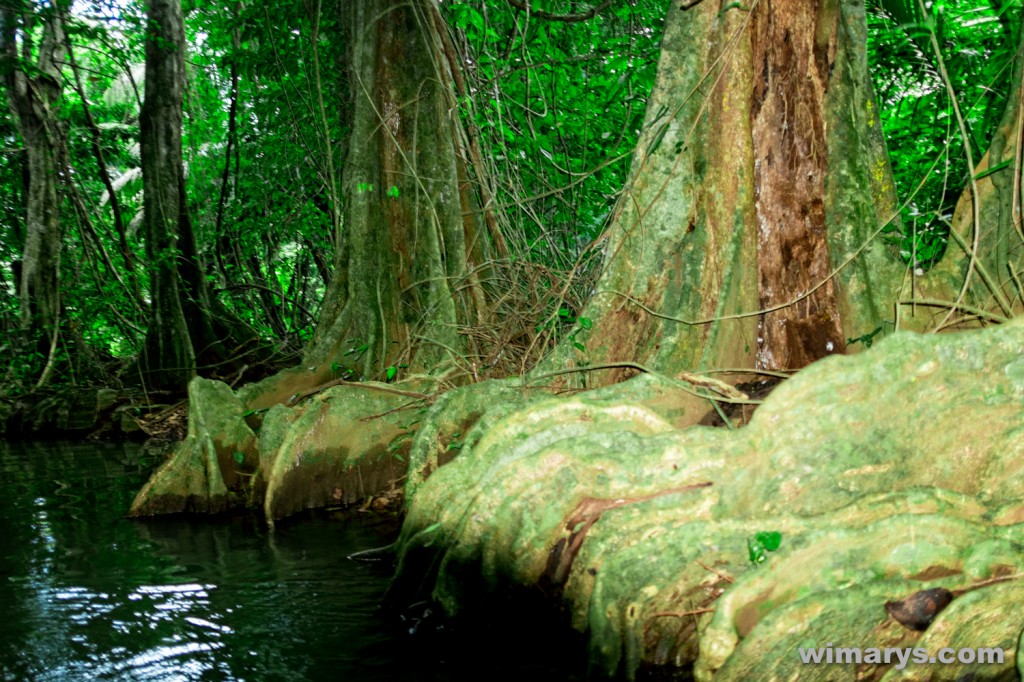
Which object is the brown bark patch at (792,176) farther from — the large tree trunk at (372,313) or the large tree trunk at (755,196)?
the large tree trunk at (372,313)

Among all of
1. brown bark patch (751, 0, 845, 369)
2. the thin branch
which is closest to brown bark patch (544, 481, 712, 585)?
brown bark patch (751, 0, 845, 369)

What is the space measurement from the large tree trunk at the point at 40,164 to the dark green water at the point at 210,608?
6159 mm

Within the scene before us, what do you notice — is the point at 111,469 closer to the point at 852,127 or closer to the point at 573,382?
the point at 573,382

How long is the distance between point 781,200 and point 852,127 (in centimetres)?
54

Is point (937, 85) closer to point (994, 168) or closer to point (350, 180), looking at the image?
point (994, 168)

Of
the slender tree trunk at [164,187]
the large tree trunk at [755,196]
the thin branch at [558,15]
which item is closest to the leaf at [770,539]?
the large tree trunk at [755,196]

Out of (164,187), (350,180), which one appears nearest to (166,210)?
(164,187)

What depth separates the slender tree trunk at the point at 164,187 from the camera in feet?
40.4

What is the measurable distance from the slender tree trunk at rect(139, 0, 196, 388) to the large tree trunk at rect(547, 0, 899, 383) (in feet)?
27.4

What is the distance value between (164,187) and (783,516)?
10805 millimetres

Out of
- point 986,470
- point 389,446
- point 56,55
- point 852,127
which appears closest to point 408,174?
point 389,446

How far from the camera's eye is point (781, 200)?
5.45 metres

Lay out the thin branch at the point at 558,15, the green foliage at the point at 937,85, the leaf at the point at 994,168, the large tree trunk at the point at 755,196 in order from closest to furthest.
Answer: the leaf at the point at 994,168, the large tree trunk at the point at 755,196, the green foliage at the point at 937,85, the thin branch at the point at 558,15

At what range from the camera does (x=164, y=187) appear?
41.0 feet
